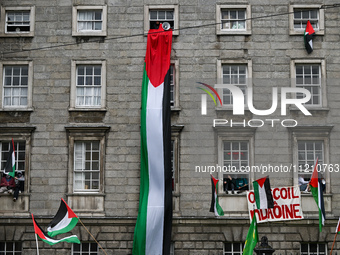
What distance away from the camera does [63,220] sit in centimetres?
2808

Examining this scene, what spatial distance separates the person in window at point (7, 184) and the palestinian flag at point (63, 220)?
2928 millimetres

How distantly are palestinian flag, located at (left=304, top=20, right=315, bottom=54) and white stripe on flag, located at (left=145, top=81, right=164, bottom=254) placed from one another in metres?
6.58

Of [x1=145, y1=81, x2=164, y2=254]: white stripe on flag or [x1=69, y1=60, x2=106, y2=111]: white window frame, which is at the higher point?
[x1=69, y1=60, x2=106, y2=111]: white window frame

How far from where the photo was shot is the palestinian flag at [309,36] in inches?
1192

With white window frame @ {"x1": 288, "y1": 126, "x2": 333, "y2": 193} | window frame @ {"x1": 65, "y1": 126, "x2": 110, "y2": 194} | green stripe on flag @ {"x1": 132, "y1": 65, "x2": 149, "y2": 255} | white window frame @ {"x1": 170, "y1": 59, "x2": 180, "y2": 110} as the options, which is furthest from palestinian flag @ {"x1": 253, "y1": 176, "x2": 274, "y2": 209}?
window frame @ {"x1": 65, "y1": 126, "x2": 110, "y2": 194}

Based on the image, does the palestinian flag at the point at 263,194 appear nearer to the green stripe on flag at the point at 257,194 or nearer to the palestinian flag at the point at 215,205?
the green stripe on flag at the point at 257,194

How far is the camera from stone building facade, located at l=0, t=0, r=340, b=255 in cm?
2952

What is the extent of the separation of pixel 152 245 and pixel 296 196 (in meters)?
6.41

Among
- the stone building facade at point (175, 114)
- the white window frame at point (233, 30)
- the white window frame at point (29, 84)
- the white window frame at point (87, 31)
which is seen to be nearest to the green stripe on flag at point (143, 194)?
the stone building facade at point (175, 114)

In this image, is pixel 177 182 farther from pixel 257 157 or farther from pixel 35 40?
pixel 35 40

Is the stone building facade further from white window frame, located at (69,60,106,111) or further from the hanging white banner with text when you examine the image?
the hanging white banner with text

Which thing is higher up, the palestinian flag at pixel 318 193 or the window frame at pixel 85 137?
the window frame at pixel 85 137

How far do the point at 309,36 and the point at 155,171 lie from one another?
351 inches

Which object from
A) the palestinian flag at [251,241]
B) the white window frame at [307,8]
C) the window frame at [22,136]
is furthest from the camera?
the white window frame at [307,8]
